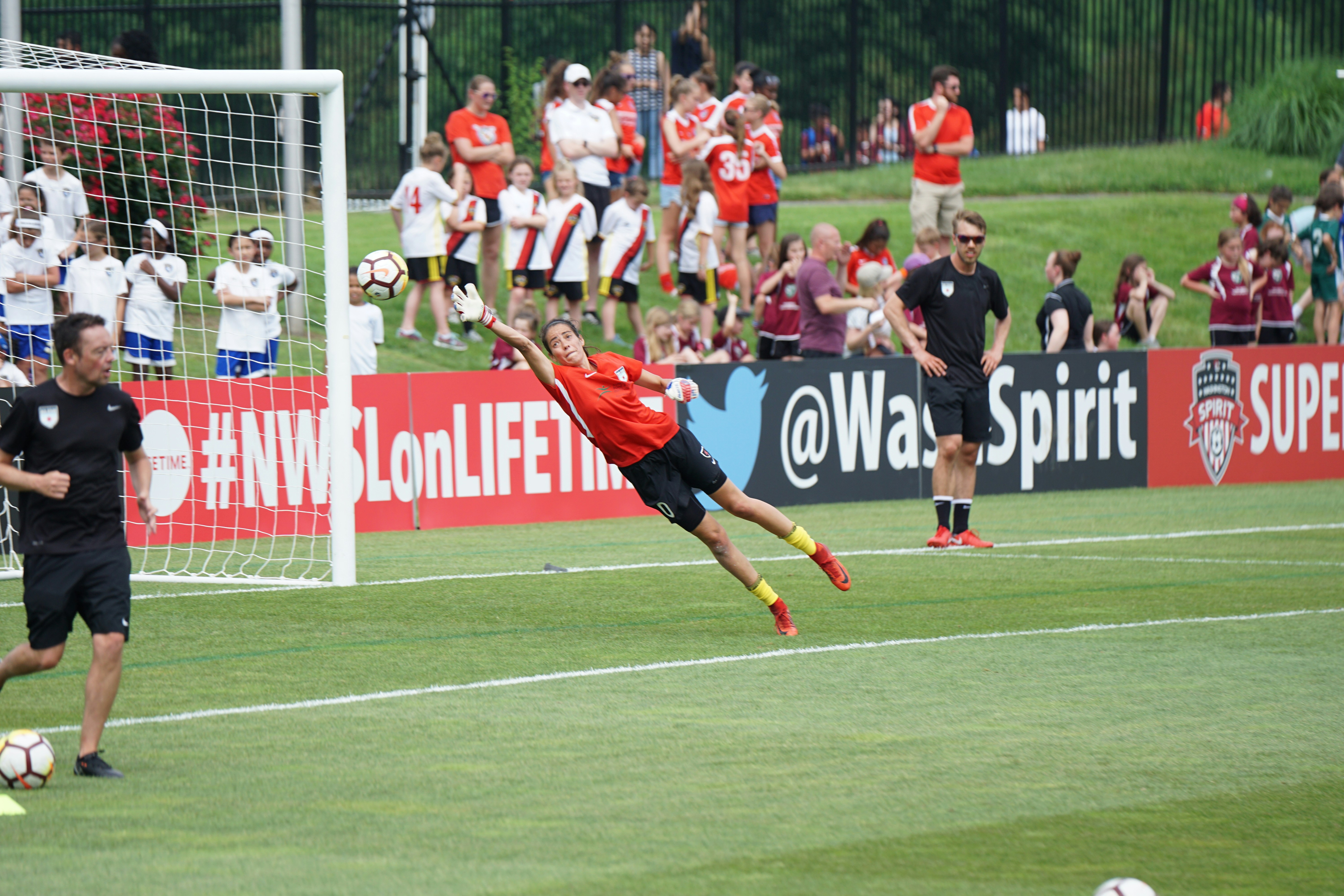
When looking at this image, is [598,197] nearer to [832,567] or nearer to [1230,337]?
[1230,337]

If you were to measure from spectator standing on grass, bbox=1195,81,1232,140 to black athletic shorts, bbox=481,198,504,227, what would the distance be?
17.4 metres

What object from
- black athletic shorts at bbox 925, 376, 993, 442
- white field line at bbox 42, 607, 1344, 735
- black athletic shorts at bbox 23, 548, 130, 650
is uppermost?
black athletic shorts at bbox 925, 376, 993, 442

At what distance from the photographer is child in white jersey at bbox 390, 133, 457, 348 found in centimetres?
1795

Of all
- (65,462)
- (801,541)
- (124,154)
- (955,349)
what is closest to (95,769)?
(65,462)

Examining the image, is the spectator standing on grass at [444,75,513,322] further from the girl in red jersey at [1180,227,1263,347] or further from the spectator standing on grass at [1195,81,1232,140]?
the spectator standing on grass at [1195,81,1232,140]

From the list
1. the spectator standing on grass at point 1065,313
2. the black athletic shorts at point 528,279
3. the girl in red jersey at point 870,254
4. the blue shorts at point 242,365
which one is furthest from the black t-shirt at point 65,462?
the spectator standing on grass at point 1065,313

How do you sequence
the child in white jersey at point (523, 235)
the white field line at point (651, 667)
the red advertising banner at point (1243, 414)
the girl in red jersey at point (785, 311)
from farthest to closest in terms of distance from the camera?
the red advertising banner at point (1243, 414) < the child in white jersey at point (523, 235) < the girl in red jersey at point (785, 311) < the white field line at point (651, 667)

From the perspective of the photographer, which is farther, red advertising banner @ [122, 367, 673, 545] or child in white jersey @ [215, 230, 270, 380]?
child in white jersey @ [215, 230, 270, 380]

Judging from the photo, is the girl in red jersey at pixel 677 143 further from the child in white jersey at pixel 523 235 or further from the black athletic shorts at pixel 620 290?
the child in white jersey at pixel 523 235

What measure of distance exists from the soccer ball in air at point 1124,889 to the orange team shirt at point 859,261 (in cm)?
1484

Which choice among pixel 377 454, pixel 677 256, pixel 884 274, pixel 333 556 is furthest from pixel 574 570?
pixel 677 256

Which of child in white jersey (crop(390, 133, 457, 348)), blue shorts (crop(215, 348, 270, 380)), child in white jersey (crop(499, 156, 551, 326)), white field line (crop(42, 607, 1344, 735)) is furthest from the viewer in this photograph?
child in white jersey (crop(499, 156, 551, 326))

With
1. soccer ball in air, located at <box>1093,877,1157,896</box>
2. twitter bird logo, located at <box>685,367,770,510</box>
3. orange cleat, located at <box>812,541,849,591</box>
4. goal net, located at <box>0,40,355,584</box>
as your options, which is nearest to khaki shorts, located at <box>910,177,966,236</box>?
twitter bird logo, located at <box>685,367,770,510</box>

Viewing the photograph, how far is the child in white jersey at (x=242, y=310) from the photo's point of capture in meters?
14.5
